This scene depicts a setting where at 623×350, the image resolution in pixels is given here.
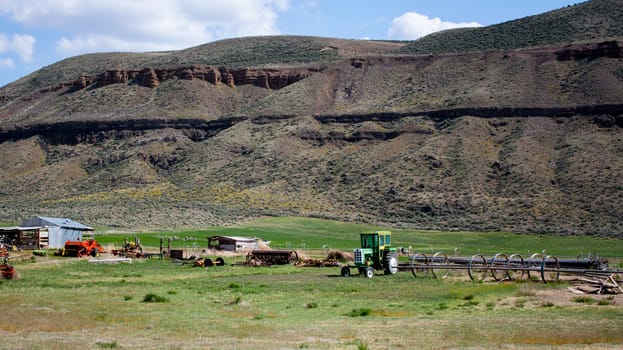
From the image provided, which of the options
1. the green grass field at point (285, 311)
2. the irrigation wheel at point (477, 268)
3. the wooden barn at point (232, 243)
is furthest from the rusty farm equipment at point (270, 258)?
the irrigation wheel at point (477, 268)

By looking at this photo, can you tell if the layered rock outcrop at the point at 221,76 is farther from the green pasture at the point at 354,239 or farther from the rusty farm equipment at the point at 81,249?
the rusty farm equipment at the point at 81,249

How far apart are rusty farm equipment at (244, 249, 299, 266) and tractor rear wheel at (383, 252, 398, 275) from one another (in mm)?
10178

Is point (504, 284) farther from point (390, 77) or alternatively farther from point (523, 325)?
point (390, 77)

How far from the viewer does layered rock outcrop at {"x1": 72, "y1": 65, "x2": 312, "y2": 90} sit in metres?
138

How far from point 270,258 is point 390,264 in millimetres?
11022

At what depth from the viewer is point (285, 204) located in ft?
323

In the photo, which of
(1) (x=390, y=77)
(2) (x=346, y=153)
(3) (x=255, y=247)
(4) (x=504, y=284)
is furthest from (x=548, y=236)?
(1) (x=390, y=77)

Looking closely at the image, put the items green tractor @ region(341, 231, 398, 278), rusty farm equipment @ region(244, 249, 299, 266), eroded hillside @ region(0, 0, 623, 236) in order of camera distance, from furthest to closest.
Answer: eroded hillside @ region(0, 0, 623, 236) → rusty farm equipment @ region(244, 249, 299, 266) → green tractor @ region(341, 231, 398, 278)

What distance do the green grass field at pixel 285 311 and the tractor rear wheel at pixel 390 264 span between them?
37.9 inches

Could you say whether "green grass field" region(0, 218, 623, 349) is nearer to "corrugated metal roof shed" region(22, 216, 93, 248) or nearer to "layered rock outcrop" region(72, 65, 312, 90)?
"corrugated metal roof shed" region(22, 216, 93, 248)

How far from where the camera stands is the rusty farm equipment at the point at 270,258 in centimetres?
5110

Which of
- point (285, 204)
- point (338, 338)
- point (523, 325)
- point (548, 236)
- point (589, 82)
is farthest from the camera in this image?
point (589, 82)

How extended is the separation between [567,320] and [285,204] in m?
74.4

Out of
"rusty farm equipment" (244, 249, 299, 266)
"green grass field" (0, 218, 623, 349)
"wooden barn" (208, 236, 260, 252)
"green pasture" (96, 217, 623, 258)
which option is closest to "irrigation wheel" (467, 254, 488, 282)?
"green grass field" (0, 218, 623, 349)
